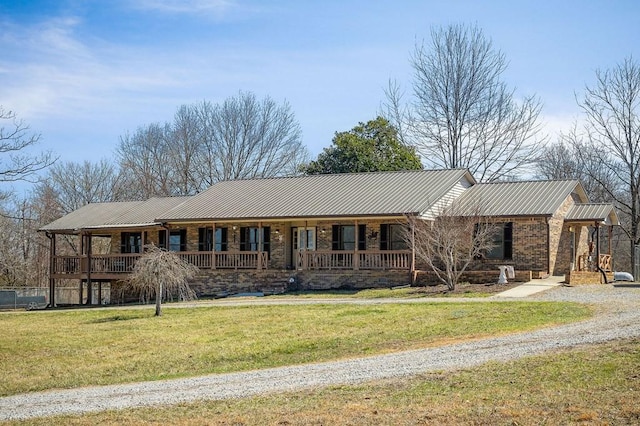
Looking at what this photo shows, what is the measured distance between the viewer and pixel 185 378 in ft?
58.3

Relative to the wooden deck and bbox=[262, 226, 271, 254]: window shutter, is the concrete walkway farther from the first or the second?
bbox=[262, 226, 271, 254]: window shutter

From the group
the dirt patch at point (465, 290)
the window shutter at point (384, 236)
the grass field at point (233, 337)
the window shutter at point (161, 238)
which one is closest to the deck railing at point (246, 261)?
the window shutter at point (384, 236)

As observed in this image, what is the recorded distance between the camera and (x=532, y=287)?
101 ft

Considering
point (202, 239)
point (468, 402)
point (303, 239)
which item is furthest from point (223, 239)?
point (468, 402)

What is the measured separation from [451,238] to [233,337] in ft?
36.0

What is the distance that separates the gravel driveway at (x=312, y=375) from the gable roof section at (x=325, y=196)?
1705cm

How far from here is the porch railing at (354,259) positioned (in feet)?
117

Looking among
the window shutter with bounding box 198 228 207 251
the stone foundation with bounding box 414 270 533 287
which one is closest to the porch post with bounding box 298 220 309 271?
the window shutter with bounding box 198 228 207 251

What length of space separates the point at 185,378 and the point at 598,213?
2439 centimetres

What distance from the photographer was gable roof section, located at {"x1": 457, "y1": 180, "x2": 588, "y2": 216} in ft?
118

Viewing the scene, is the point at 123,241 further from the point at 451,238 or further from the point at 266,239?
the point at 451,238

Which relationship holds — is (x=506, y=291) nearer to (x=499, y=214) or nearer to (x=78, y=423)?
(x=499, y=214)

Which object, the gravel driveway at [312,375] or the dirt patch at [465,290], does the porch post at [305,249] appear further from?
the gravel driveway at [312,375]

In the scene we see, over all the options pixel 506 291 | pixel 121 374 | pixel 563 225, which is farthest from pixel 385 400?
pixel 563 225
